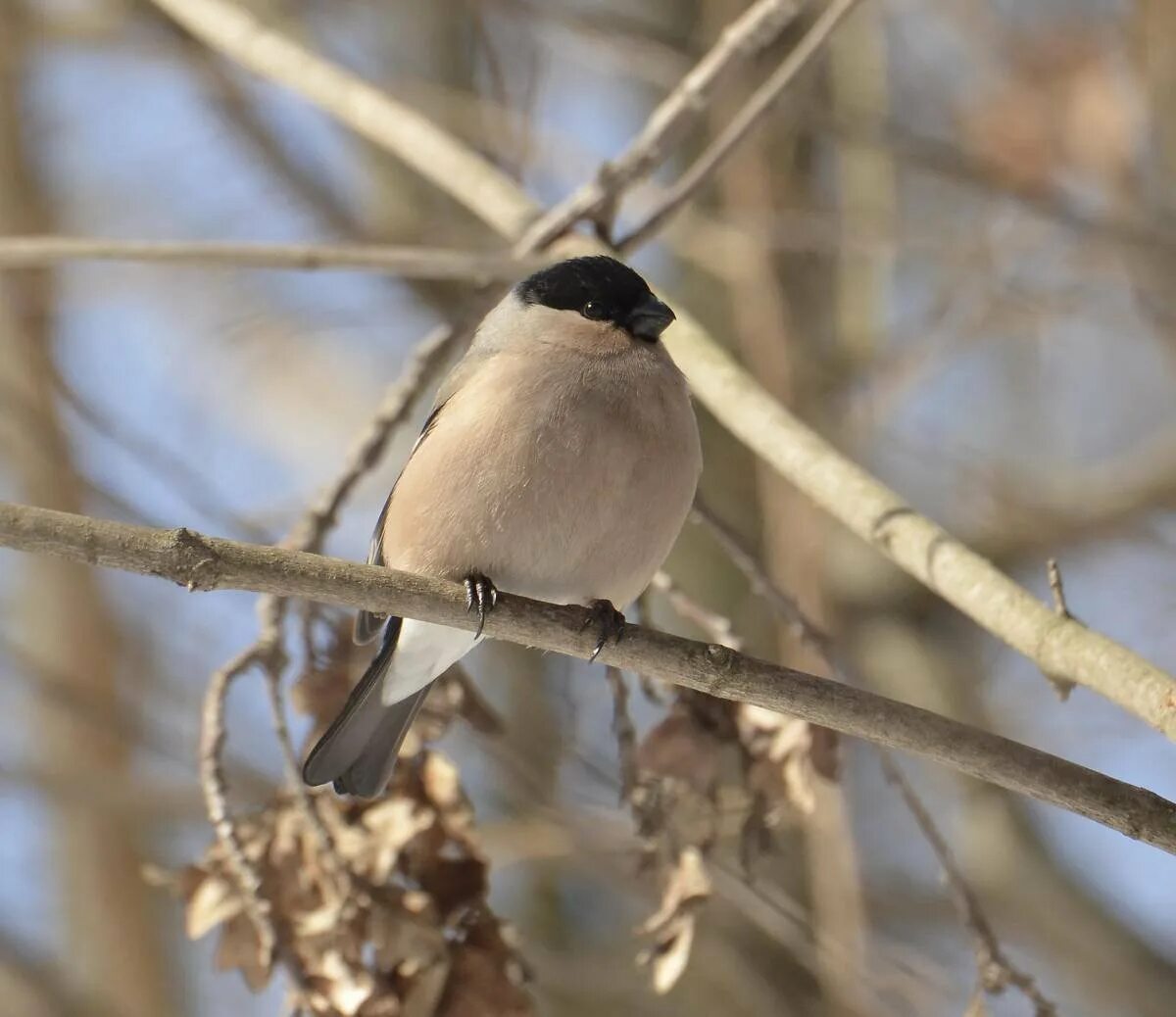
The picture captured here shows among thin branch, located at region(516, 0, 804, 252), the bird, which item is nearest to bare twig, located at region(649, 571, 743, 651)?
the bird

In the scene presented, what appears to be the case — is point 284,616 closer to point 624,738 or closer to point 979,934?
point 624,738

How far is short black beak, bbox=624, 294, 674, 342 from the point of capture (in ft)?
10.9

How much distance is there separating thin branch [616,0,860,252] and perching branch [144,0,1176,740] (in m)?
0.14

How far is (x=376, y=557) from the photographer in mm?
3410

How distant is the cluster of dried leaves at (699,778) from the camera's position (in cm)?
288

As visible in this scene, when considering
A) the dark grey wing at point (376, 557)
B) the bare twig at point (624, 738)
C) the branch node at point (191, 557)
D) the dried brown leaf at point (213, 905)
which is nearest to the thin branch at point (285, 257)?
the dark grey wing at point (376, 557)

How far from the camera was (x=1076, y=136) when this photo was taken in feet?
18.7

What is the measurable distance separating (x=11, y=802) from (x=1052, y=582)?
13.6 ft

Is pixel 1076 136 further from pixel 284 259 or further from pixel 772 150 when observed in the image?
pixel 284 259

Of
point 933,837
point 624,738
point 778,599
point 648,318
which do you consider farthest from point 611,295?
point 933,837

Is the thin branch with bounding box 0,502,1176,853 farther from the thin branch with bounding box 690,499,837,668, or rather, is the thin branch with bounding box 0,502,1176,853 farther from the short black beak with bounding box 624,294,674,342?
the short black beak with bounding box 624,294,674,342

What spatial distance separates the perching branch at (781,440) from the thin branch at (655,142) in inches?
0.6

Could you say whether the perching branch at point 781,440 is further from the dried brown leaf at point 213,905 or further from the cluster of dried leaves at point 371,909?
the dried brown leaf at point 213,905

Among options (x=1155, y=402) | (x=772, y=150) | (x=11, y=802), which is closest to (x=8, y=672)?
(x=11, y=802)
